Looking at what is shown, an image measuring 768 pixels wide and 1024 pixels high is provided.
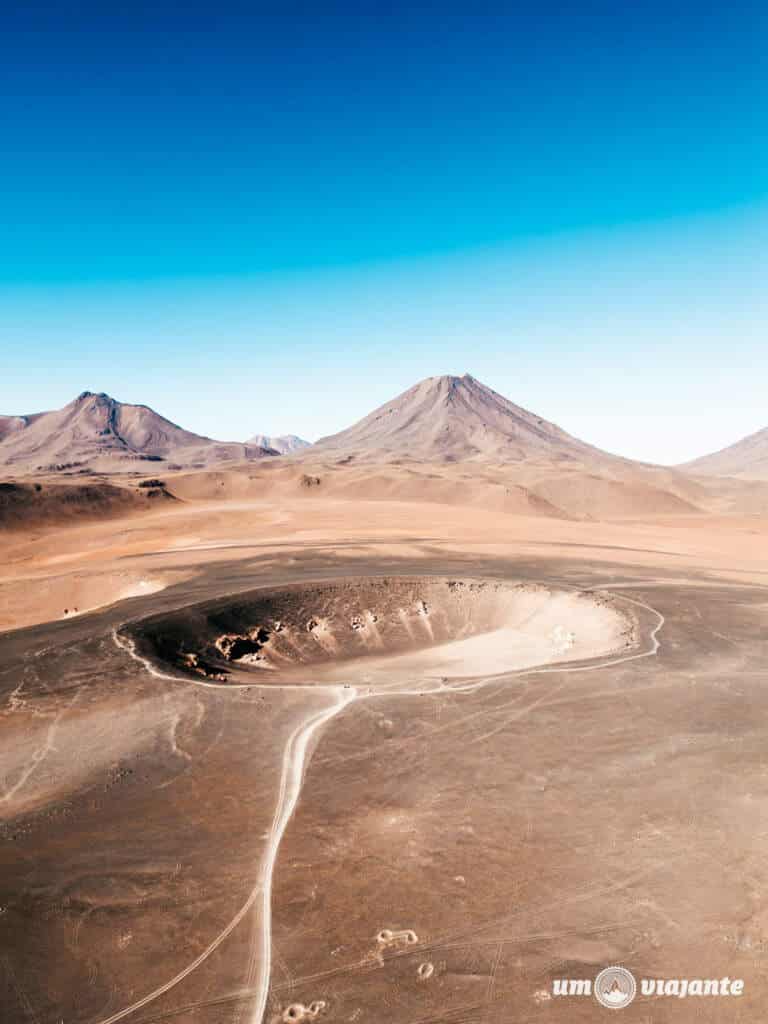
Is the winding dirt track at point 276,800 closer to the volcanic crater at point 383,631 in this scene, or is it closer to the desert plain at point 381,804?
the desert plain at point 381,804

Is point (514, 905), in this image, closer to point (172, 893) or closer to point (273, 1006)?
point (273, 1006)

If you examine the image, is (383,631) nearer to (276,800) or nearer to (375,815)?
(276,800)

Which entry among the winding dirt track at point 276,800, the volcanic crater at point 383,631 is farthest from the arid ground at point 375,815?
the volcanic crater at point 383,631

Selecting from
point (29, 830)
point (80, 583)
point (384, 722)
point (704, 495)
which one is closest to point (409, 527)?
point (80, 583)

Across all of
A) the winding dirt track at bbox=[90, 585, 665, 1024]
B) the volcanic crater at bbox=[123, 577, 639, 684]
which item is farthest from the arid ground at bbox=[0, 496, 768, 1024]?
the volcanic crater at bbox=[123, 577, 639, 684]

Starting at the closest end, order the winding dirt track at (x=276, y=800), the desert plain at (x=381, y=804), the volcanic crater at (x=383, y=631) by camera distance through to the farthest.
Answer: the winding dirt track at (x=276, y=800) → the desert plain at (x=381, y=804) → the volcanic crater at (x=383, y=631)

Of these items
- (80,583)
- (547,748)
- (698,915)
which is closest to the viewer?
(698,915)

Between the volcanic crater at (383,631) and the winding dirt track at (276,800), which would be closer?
the winding dirt track at (276,800)
